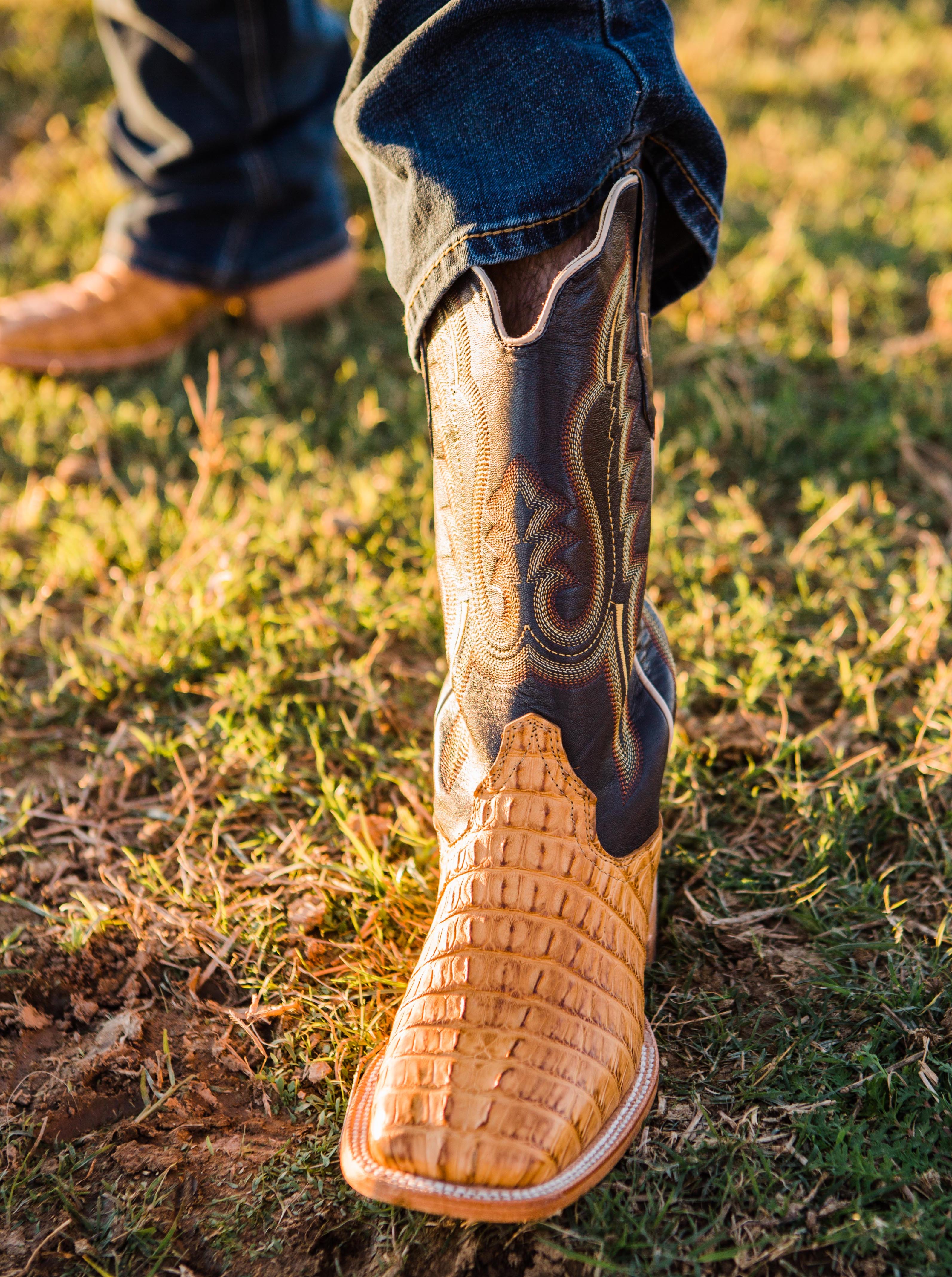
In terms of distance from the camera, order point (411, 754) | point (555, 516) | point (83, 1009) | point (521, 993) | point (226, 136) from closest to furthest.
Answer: point (521, 993) → point (555, 516) → point (83, 1009) → point (411, 754) → point (226, 136)

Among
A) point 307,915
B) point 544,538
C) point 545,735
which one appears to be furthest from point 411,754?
point 544,538

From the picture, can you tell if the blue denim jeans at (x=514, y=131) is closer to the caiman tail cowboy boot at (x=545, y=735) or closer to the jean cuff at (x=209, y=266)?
→ the caiman tail cowboy boot at (x=545, y=735)

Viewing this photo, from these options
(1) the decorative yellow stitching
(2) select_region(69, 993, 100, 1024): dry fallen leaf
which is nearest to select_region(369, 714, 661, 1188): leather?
(2) select_region(69, 993, 100, 1024): dry fallen leaf

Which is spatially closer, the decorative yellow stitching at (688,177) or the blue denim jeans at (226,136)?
the decorative yellow stitching at (688,177)

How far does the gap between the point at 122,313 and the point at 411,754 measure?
174cm

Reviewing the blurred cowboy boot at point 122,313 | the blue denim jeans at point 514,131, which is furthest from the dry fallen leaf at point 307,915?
the blurred cowboy boot at point 122,313

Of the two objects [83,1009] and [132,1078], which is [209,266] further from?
[132,1078]

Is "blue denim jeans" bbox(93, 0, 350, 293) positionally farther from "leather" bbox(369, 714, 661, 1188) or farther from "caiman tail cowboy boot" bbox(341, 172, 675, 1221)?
"leather" bbox(369, 714, 661, 1188)

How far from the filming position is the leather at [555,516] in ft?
4.07

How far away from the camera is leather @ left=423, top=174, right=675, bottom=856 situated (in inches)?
48.9

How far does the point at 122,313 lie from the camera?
2.69 m

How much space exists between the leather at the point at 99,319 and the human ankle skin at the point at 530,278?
1772 millimetres

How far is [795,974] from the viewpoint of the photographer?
1371 millimetres

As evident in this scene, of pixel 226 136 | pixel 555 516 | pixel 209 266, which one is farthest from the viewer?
pixel 209 266
